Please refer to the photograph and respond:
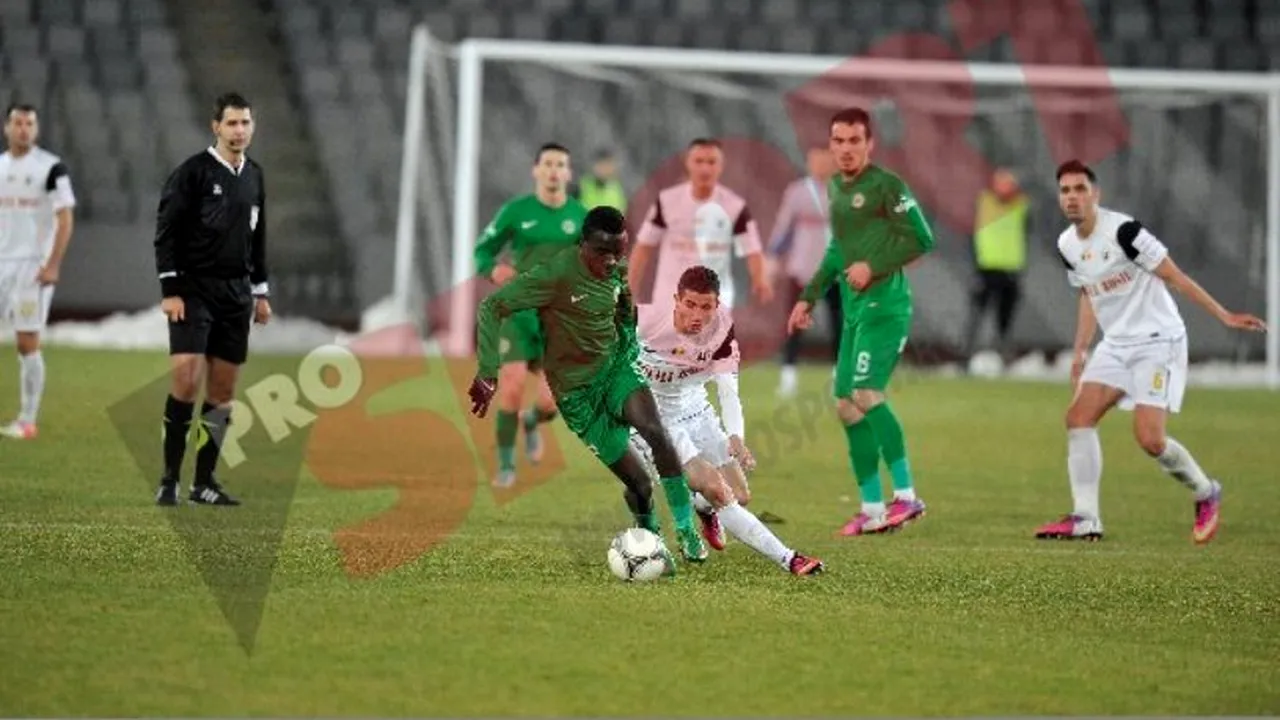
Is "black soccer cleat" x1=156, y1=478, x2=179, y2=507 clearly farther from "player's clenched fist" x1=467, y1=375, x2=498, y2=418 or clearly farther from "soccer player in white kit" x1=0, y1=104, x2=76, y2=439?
"soccer player in white kit" x1=0, y1=104, x2=76, y2=439

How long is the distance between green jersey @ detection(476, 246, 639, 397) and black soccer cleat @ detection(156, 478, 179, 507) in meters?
3.19

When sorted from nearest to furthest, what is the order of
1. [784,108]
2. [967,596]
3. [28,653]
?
1. [28,653]
2. [967,596]
3. [784,108]

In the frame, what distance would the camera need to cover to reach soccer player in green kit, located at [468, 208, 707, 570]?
10.1m

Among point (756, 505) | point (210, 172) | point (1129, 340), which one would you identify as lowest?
point (756, 505)

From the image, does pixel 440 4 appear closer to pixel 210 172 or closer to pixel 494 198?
pixel 494 198

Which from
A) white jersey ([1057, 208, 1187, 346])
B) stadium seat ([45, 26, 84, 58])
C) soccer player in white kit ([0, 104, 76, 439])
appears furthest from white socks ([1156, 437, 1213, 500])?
stadium seat ([45, 26, 84, 58])

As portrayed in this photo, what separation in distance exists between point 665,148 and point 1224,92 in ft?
22.7

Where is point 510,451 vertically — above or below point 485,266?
below

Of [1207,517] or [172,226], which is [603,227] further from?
[1207,517]

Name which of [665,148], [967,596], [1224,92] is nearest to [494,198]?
[665,148]

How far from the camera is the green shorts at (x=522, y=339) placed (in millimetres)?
15055

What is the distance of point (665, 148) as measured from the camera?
28.8m

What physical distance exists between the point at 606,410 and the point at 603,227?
2.83 ft

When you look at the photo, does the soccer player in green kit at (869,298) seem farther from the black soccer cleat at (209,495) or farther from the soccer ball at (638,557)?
the black soccer cleat at (209,495)
